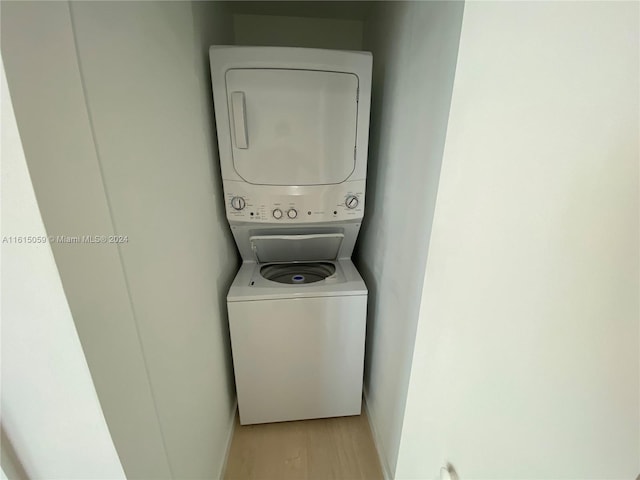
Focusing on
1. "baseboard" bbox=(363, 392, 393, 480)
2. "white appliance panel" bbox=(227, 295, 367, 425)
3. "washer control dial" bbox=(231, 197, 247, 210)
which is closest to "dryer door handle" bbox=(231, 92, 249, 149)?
"washer control dial" bbox=(231, 197, 247, 210)

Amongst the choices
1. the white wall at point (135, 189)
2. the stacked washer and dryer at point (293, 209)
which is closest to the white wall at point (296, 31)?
the white wall at point (135, 189)

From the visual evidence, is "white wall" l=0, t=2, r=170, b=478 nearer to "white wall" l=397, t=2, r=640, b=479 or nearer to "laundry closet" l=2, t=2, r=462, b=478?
"laundry closet" l=2, t=2, r=462, b=478

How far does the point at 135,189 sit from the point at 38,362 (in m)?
0.43

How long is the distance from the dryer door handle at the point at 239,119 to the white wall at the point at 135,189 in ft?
0.43

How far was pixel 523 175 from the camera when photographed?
1.37 feet

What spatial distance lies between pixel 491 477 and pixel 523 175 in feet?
1.75

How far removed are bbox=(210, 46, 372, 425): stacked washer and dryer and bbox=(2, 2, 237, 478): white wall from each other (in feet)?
0.57

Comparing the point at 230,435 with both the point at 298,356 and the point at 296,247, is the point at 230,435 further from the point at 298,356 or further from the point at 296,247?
the point at 296,247

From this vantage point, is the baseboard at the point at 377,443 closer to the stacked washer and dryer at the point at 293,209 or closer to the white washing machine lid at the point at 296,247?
the stacked washer and dryer at the point at 293,209

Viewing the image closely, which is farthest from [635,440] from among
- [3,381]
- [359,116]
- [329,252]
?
[329,252]

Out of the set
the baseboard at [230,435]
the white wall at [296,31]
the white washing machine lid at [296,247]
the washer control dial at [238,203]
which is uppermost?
the white wall at [296,31]

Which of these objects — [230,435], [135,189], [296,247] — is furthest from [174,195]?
Result: [230,435]

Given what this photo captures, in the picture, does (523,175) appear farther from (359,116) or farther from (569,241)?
(359,116)

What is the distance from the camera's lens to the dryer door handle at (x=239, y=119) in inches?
51.4
